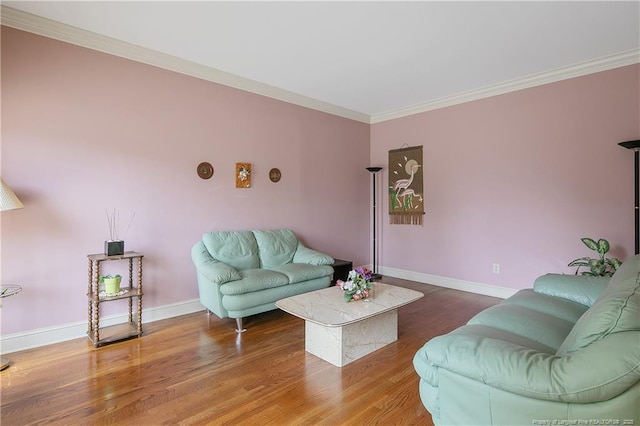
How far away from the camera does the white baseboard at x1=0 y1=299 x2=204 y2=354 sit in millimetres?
2729

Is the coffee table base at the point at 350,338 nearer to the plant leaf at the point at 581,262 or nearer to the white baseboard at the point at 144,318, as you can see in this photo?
the white baseboard at the point at 144,318

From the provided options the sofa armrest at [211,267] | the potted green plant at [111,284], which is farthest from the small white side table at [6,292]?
the sofa armrest at [211,267]

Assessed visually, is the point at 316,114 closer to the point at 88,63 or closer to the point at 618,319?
the point at 88,63

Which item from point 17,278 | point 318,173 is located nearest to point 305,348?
point 17,278

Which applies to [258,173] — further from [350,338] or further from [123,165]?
[350,338]

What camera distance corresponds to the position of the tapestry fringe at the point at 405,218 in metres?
→ 5.16

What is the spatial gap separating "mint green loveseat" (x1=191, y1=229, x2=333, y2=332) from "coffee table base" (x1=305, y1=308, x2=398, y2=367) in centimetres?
72

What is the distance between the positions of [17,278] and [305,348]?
2411 millimetres

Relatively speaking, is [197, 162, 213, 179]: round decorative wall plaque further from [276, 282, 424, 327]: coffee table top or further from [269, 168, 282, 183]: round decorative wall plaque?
[276, 282, 424, 327]: coffee table top

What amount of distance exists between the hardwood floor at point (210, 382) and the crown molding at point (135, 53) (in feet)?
8.60

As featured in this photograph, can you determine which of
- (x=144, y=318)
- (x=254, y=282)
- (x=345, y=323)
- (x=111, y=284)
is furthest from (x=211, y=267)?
(x=345, y=323)

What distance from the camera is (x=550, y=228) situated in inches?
155

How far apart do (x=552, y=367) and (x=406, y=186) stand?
13.8ft

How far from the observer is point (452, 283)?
4.77m
